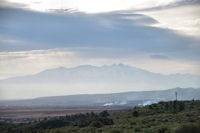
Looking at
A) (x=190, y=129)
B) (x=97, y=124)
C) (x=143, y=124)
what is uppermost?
(x=190, y=129)

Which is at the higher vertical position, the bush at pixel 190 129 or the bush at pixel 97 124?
the bush at pixel 190 129

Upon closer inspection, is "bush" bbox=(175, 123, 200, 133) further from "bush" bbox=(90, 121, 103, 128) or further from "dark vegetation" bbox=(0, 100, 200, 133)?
"bush" bbox=(90, 121, 103, 128)

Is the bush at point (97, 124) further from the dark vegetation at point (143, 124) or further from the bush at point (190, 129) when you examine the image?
the bush at point (190, 129)

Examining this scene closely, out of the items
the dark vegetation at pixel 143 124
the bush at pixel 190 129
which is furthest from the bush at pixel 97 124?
the bush at pixel 190 129

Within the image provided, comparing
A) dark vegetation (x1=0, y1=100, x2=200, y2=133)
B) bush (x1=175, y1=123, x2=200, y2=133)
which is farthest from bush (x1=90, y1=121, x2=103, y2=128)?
bush (x1=175, y1=123, x2=200, y2=133)

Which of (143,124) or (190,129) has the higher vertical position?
(190,129)

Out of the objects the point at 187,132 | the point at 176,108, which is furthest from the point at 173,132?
the point at 176,108

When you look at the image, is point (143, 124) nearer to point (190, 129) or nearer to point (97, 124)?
point (97, 124)

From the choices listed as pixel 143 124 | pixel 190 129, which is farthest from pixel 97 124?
pixel 190 129

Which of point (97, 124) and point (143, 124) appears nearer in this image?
point (143, 124)

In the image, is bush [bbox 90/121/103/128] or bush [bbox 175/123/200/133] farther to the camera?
bush [bbox 90/121/103/128]

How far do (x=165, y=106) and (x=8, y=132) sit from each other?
37.0m

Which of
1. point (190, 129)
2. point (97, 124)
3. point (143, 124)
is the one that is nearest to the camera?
point (190, 129)

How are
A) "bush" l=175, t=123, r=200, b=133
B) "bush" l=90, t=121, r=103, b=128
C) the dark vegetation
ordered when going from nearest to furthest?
"bush" l=175, t=123, r=200, b=133
the dark vegetation
"bush" l=90, t=121, r=103, b=128
